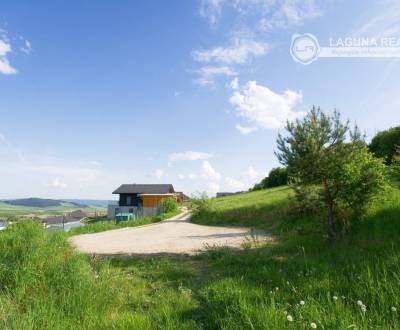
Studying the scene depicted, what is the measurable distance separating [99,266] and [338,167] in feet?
22.4

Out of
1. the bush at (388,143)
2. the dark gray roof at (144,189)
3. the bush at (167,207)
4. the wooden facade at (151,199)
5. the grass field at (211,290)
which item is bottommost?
the grass field at (211,290)

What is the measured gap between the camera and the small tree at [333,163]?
26.3ft

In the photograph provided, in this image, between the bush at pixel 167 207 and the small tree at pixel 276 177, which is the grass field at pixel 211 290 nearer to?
the bush at pixel 167 207

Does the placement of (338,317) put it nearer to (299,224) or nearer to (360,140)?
(360,140)

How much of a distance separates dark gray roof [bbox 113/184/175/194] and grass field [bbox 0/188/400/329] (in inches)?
1763

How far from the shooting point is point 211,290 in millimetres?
4434

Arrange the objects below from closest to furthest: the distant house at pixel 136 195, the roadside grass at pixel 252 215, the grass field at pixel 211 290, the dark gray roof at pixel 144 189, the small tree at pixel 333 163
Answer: the grass field at pixel 211 290, the small tree at pixel 333 163, the roadside grass at pixel 252 215, the distant house at pixel 136 195, the dark gray roof at pixel 144 189

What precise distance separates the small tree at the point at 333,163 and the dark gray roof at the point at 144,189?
44.9 m

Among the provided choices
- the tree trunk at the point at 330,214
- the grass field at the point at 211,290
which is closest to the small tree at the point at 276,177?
the tree trunk at the point at 330,214

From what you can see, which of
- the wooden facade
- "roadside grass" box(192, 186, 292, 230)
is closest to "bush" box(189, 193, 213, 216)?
"roadside grass" box(192, 186, 292, 230)

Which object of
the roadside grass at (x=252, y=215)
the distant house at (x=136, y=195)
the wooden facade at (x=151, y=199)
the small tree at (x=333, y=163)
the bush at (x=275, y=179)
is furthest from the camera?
the distant house at (x=136, y=195)

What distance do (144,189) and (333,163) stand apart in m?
46.7

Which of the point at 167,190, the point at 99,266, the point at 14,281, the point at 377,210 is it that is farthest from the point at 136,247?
the point at 167,190

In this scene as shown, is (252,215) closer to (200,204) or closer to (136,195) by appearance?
(200,204)
